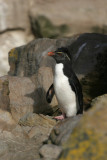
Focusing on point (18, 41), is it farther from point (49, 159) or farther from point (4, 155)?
point (49, 159)

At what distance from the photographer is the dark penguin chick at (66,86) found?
5.51 metres

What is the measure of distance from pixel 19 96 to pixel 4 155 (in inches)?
86.8

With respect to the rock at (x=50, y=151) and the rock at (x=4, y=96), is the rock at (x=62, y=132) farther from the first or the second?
the rock at (x=4, y=96)

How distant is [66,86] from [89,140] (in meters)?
2.69

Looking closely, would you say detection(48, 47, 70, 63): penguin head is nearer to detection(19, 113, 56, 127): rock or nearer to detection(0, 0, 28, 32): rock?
detection(19, 113, 56, 127): rock

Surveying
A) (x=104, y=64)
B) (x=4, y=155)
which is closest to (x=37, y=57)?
(x=104, y=64)

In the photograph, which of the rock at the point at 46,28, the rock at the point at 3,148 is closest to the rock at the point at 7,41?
the rock at the point at 46,28

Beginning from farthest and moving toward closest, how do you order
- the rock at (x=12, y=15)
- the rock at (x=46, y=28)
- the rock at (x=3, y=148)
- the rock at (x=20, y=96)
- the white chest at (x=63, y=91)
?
the rock at (x=12, y=15), the rock at (x=46, y=28), the rock at (x=20, y=96), the white chest at (x=63, y=91), the rock at (x=3, y=148)

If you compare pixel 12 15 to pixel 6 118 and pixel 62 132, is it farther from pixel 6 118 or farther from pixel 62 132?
pixel 62 132

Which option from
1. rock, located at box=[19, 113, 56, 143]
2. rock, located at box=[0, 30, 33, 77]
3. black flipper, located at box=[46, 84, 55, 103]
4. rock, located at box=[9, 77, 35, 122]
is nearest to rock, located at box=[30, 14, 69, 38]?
rock, located at box=[0, 30, 33, 77]

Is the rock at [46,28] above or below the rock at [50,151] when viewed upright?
below

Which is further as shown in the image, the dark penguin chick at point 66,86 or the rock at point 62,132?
the dark penguin chick at point 66,86

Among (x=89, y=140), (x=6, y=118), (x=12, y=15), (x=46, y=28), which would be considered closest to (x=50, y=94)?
(x=6, y=118)

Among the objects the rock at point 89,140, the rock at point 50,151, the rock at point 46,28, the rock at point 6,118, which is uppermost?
the rock at point 89,140
